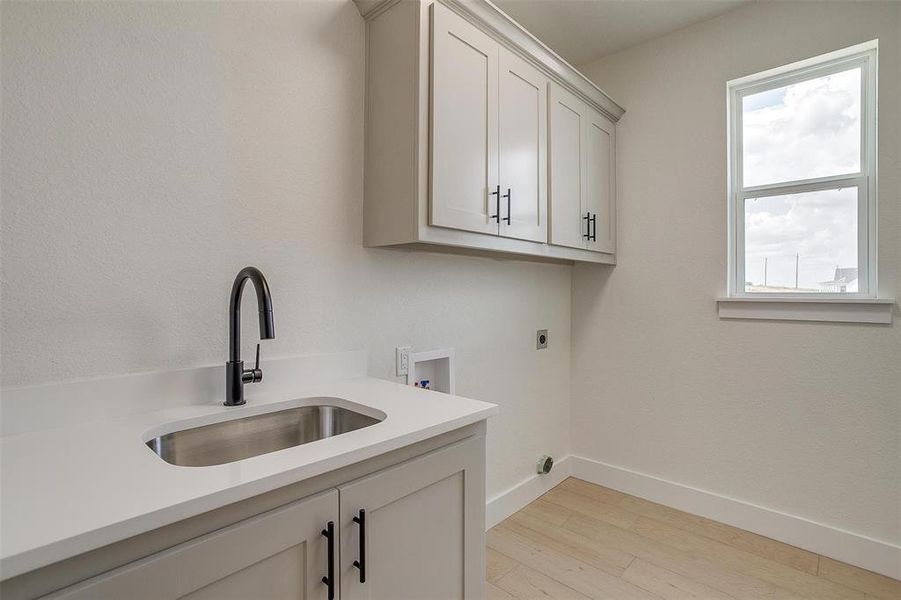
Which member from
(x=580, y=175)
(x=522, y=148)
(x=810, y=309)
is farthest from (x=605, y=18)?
(x=810, y=309)

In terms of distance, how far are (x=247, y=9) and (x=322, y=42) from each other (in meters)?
0.26

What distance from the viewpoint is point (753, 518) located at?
2219 mm

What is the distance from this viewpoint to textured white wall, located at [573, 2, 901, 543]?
75.8 inches

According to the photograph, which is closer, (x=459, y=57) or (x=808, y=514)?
(x=459, y=57)

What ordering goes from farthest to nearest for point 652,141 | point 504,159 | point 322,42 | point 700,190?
point 652,141, point 700,190, point 504,159, point 322,42

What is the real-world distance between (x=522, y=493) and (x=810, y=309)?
168 centimetres

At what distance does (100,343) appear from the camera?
3.60 feet

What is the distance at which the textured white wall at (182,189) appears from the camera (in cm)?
101

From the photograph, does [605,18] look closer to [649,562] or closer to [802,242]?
[802,242]

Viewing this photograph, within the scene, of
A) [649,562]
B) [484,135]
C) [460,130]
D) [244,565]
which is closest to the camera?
[244,565]

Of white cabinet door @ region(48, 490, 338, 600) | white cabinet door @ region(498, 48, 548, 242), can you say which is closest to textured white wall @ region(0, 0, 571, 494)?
white cabinet door @ region(498, 48, 548, 242)

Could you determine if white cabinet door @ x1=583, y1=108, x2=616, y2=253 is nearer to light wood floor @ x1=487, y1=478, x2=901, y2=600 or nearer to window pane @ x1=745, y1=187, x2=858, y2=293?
window pane @ x1=745, y1=187, x2=858, y2=293

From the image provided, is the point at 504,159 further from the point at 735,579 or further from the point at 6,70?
the point at 735,579

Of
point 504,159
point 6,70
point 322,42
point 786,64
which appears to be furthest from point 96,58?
point 786,64
